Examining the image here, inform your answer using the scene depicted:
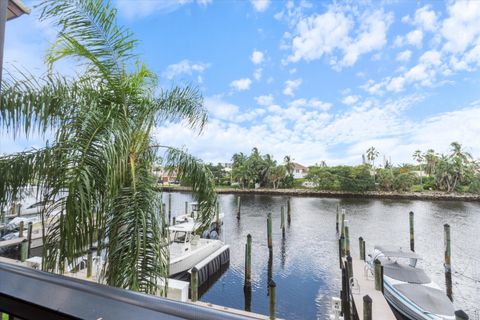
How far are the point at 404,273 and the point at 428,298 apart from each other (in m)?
1.55

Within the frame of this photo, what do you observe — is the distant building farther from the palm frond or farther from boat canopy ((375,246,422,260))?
the palm frond

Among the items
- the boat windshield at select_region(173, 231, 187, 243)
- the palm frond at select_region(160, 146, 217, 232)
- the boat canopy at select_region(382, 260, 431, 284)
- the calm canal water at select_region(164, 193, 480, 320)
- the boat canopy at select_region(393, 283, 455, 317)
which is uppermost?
the palm frond at select_region(160, 146, 217, 232)

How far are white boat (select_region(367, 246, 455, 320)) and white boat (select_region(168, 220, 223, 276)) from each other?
713 cm

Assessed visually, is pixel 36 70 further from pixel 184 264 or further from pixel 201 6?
pixel 184 264

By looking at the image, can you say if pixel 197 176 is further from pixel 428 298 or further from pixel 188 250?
pixel 188 250

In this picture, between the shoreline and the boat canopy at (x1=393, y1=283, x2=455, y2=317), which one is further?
the shoreline

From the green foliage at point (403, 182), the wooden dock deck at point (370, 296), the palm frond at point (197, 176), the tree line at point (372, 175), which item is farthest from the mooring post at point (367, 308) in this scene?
the green foliage at point (403, 182)

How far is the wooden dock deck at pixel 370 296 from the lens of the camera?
24.5 feet

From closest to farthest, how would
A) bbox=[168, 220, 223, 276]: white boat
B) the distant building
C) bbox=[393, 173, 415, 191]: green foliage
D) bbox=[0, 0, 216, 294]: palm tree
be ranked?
bbox=[0, 0, 216, 294]: palm tree → bbox=[168, 220, 223, 276]: white boat → bbox=[393, 173, 415, 191]: green foliage → the distant building

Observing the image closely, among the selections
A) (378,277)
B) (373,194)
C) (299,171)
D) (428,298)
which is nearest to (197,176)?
(378,277)

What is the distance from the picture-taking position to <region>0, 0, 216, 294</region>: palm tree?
2.62 meters

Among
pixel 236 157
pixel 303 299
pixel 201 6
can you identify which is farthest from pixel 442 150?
pixel 201 6

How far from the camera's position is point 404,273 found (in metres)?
9.80

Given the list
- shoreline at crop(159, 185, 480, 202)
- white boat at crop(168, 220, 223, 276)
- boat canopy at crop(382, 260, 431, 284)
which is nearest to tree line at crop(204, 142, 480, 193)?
shoreline at crop(159, 185, 480, 202)
